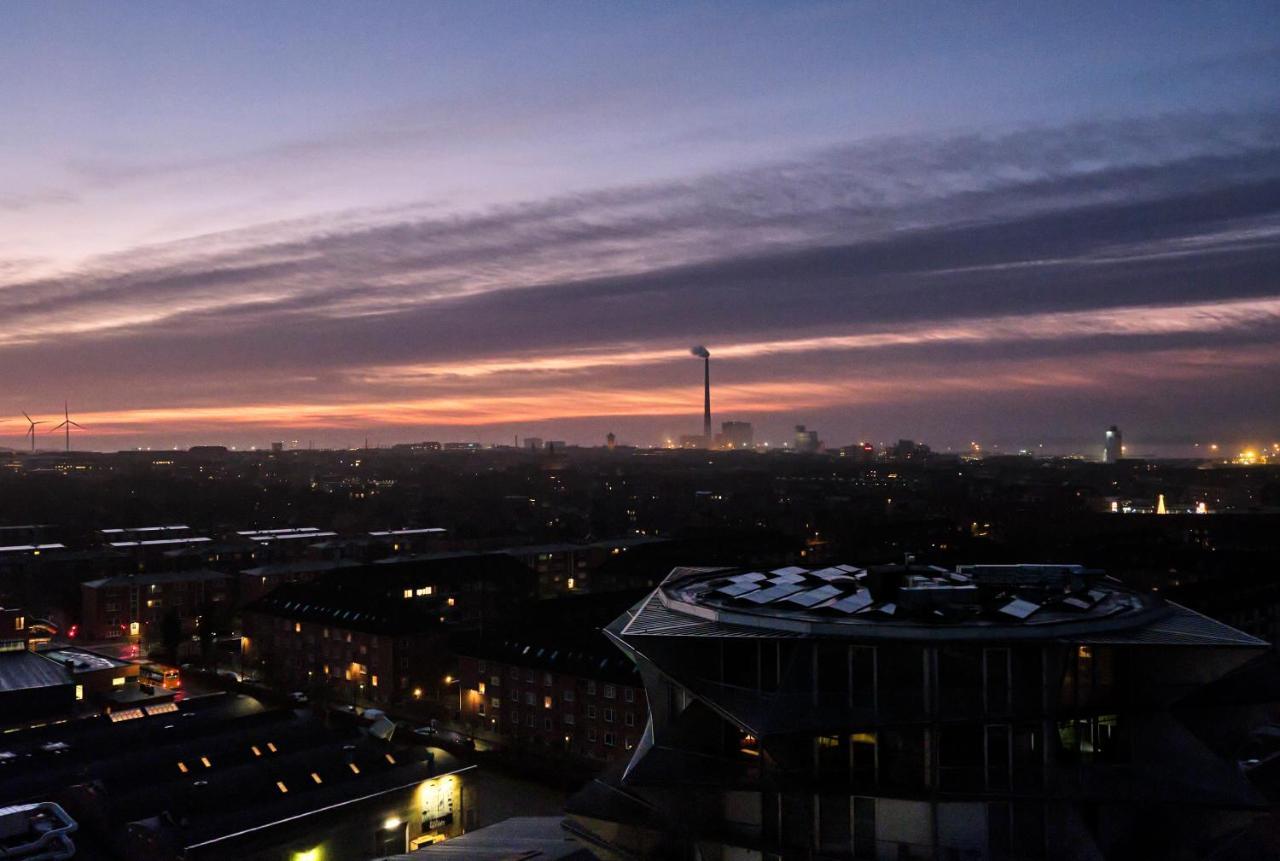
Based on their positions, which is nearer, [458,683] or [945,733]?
[945,733]

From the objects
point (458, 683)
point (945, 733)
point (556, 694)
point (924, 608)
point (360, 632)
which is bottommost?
point (458, 683)

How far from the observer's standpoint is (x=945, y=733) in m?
4.77

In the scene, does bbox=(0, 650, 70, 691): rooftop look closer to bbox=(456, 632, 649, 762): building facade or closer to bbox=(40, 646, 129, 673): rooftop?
bbox=(40, 646, 129, 673): rooftop

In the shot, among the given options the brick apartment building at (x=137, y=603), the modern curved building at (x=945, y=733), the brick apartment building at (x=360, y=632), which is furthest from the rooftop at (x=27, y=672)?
the modern curved building at (x=945, y=733)

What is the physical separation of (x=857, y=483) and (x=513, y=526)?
101 ft

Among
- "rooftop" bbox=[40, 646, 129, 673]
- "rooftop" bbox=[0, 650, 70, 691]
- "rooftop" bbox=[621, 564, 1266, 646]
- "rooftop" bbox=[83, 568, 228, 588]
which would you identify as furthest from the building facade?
"rooftop" bbox=[83, 568, 228, 588]

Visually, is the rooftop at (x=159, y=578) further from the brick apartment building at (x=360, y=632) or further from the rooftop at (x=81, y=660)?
the rooftop at (x=81, y=660)

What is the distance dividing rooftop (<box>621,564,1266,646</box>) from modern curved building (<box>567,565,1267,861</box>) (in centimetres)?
2

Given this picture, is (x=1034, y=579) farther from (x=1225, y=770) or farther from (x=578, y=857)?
(x=578, y=857)

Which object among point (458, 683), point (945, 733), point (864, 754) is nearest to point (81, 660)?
point (458, 683)

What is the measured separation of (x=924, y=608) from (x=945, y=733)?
654 mm

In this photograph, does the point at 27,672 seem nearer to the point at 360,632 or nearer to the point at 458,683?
the point at 360,632

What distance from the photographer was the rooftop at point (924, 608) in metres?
4.81

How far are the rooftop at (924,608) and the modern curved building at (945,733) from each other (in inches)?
0.7
